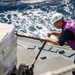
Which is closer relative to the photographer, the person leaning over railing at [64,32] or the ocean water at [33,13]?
the person leaning over railing at [64,32]

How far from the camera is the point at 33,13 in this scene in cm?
2312

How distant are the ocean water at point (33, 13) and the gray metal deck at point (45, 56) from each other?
404 inches

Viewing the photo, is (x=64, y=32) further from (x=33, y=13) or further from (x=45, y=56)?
(x=33, y=13)

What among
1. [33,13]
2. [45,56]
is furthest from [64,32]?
[33,13]

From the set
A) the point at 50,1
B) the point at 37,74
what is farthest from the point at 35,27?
the point at 37,74

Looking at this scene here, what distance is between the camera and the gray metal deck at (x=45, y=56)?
20.3 feet

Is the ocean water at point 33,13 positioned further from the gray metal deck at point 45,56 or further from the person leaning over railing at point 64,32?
the person leaning over railing at point 64,32

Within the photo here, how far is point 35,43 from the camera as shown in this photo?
729cm

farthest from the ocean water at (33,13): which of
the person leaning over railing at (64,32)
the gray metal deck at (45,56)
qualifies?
the person leaning over railing at (64,32)

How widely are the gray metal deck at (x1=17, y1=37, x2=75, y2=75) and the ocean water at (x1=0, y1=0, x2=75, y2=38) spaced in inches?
404

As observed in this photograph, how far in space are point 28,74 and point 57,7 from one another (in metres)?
19.8

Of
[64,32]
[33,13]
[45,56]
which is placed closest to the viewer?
[64,32]

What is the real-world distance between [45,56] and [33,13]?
16806mm

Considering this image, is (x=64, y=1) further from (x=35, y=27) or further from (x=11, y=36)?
(x=11, y=36)
